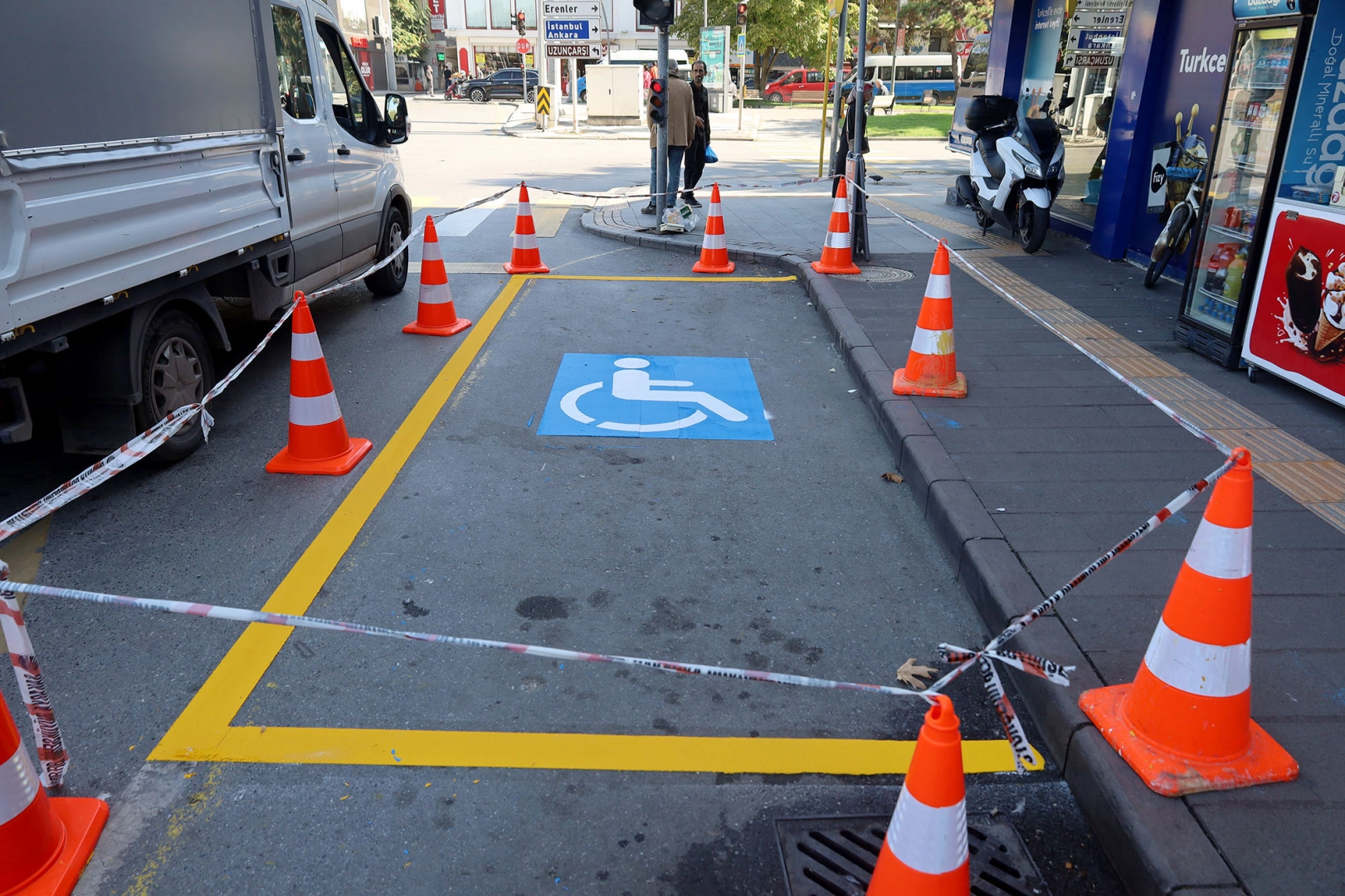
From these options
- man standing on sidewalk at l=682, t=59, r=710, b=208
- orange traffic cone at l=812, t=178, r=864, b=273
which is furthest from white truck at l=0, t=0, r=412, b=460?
man standing on sidewalk at l=682, t=59, r=710, b=208

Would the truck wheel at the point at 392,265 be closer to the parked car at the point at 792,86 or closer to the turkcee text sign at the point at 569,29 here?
the turkcee text sign at the point at 569,29

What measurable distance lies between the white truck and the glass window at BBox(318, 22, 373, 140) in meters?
0.38

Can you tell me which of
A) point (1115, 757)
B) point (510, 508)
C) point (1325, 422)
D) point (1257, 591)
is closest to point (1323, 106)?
point (1325, 422)

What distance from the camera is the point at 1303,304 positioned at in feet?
18.4

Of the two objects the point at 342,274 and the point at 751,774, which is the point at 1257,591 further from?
the point at 342,274

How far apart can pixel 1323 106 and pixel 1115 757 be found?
4.96 meters

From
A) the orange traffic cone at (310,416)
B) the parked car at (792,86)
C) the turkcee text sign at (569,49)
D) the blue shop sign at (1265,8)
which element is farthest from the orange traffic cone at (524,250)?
the parked car at (792,86)

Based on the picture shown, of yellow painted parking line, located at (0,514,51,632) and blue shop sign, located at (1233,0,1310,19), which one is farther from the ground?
blue shop sign, located at (1233,0,1310,19)

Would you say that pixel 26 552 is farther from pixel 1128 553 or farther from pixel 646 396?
pixel 1128 553

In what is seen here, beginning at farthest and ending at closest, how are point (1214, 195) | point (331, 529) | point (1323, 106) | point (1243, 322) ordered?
point (1214, 195)
point (1243, 322)
point (1323, 106)
point (331, 529)

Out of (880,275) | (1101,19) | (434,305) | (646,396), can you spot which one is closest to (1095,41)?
(1101,19)

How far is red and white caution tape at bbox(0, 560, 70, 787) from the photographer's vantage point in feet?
7.95

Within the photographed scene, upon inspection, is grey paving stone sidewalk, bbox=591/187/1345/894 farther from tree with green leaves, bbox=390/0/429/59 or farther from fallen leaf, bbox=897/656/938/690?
tree with green leaves, bbox=390/0/429/59

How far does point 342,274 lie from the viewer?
24.4 ft
